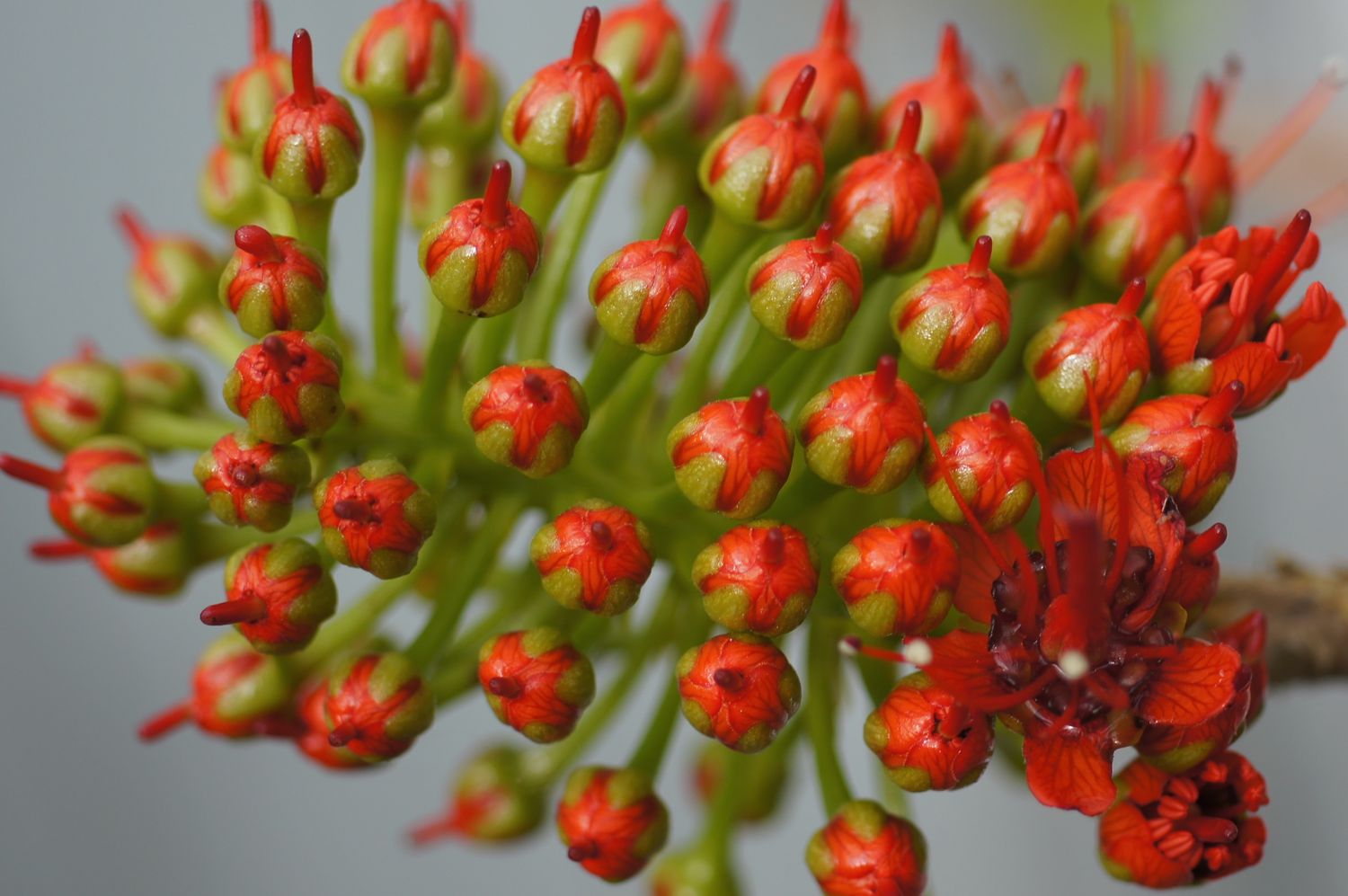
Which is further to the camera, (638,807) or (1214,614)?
(1214,614)

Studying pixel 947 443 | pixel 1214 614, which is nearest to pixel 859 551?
pixel 947 443

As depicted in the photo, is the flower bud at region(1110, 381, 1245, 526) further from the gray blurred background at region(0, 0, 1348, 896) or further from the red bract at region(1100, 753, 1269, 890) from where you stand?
the gray blurred background at region(0, 0, 1348, 896)

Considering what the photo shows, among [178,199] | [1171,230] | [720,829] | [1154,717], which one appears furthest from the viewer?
[178,199]

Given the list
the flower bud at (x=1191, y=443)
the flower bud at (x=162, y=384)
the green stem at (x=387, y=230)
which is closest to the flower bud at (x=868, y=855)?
the flower bud at (x=1191, y=443)

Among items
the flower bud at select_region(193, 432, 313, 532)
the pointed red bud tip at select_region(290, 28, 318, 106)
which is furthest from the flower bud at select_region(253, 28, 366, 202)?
the flower bud at select_region(193, 432, 313, 532)

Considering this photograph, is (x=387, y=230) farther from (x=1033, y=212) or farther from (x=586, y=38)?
(x=1033, y=212)

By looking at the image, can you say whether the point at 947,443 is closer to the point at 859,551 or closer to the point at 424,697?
the point at 859,551

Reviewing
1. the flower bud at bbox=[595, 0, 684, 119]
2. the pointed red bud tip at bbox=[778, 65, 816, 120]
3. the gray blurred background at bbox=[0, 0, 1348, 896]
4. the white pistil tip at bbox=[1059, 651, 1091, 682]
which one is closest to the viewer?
the white pistil tip at bbox=[1059, 651, 1091, 682]
